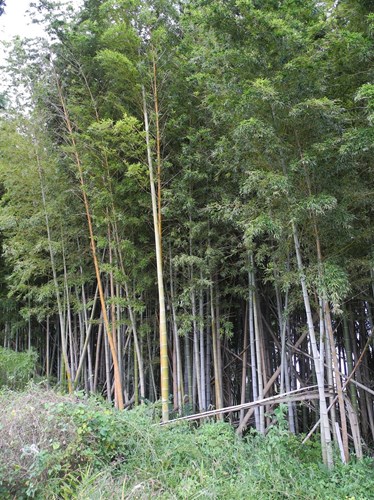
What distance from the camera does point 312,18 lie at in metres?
3.24

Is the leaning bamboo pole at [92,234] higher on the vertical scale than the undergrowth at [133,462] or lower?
higher

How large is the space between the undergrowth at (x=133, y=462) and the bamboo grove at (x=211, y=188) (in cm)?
48

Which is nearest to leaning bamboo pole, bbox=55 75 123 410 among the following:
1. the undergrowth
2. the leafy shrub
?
the leafy shrub

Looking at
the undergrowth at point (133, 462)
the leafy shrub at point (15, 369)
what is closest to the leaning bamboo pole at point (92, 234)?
the leafy shrub at point (15, 369)

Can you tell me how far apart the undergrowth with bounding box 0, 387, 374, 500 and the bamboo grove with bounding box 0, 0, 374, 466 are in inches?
18.8

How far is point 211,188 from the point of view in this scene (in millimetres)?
4496

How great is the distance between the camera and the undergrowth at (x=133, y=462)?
2.20 metres

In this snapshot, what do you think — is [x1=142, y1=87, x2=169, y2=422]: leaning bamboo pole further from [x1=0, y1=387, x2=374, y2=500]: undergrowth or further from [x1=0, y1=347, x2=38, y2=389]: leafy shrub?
[x1=0, y1=347, x2=38, y2=389]: leafy shrub

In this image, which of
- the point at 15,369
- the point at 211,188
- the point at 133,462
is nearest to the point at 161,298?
the point at 211,188

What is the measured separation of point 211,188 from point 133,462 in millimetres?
2951

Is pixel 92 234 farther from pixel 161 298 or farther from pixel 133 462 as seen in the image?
pixel 133 462

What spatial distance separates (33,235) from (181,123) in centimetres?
315

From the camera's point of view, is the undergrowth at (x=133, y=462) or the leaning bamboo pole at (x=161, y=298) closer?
the undergrowth at (x=133, y=462)

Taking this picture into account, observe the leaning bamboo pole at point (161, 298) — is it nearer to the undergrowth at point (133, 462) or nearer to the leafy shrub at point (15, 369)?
the undergrowth at point (133, 462)
